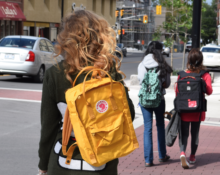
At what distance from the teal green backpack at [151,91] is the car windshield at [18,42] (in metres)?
10.4

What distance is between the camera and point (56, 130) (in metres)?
2.41

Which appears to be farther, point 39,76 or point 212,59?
point 212,59

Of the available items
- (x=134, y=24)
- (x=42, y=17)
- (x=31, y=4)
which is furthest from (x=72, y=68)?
(x=134, y=24)

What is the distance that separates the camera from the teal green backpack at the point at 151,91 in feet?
17.1

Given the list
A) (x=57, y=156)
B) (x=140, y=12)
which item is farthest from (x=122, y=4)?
(x=57, y=156)

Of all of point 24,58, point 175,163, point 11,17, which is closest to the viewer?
point 175,163

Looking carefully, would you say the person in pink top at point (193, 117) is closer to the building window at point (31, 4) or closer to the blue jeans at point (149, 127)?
the blue jeans at point (149, 127)

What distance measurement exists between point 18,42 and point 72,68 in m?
13.5

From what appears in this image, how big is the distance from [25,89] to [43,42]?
2991 mm

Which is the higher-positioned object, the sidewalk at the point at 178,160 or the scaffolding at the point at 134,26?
the scaffolding at the point at 134,26

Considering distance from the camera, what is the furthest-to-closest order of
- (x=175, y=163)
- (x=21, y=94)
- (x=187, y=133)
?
(x=21, y=94) → (x=175, y=163) → (x=187, y=133)

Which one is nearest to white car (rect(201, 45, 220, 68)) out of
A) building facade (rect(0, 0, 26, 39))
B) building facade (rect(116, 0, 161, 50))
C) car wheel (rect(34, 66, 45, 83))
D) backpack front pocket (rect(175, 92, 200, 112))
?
car wheel (rect(34, 66, 45, 83))

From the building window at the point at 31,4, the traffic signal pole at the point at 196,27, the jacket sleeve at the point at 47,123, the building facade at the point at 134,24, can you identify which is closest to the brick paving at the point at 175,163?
the jacket sleeve at the point at 47,123

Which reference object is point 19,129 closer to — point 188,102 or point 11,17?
point 188,102
